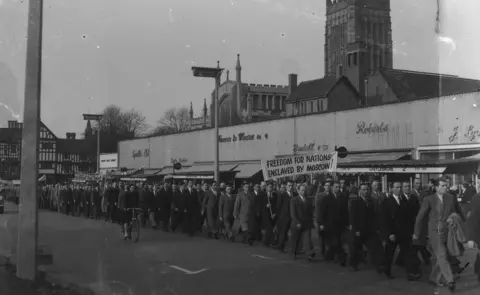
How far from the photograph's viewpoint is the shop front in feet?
86.6

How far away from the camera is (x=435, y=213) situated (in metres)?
8.57

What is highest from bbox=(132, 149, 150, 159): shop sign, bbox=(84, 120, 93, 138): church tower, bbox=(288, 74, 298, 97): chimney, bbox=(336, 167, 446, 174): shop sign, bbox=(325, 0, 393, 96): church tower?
bbox=(325, 0, 393, 96): church tower

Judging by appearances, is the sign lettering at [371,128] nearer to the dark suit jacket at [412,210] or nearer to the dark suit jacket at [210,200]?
the dark suit jacket at [210,200]

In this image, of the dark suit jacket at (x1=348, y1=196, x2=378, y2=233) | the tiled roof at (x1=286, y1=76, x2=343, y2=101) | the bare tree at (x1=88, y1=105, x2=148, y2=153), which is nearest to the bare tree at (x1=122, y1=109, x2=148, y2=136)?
the bare tree at (x1=88, y1=105, x2=148, y2=153)

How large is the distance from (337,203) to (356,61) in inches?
2571

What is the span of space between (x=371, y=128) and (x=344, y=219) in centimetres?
2018

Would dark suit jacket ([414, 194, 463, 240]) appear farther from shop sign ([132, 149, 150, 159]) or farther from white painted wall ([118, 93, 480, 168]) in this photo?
shop sign ([132, 149, 150, 159])

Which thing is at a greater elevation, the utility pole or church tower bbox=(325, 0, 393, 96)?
church tower bbox=(325, 0, 393, 96)

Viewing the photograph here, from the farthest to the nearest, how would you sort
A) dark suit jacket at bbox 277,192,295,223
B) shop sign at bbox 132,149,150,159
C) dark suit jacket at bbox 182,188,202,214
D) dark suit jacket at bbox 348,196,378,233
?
shop sign at bbox 132,149,150,159 → dark suit jacket at bbox 182,188,202,214 → dark suit jacket at bbox 277,192,295,223 → dark suit jacket at bbox 348,196,378,233

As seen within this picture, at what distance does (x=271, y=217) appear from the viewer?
1483cm

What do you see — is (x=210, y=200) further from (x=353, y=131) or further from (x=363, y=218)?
(x=353, y=131)

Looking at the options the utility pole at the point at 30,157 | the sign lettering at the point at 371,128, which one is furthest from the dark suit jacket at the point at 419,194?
A: the sign lettering at the point at 371,128

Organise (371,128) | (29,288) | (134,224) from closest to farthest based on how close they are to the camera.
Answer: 1. (29,288)
2. (134,224)
3. (371,128)

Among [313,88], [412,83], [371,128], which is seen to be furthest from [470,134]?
[313,88]
